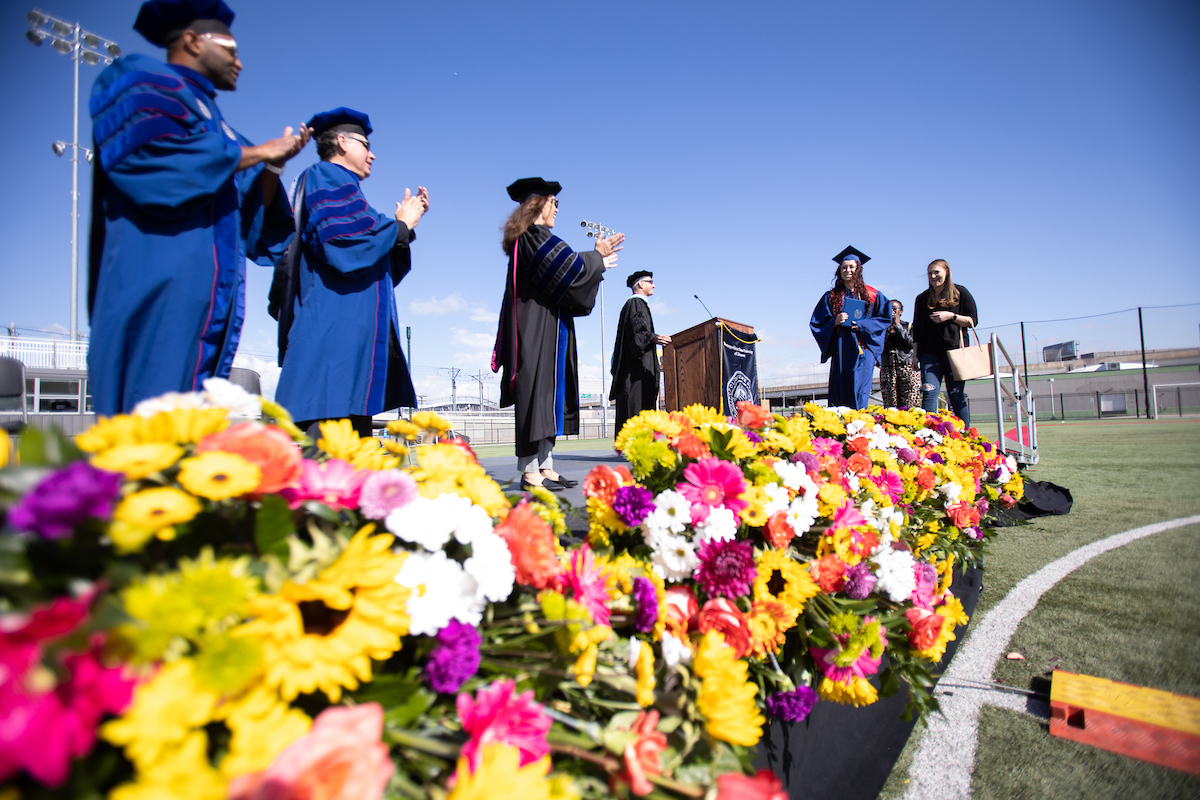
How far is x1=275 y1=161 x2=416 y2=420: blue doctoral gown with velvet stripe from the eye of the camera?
2311 millimetres

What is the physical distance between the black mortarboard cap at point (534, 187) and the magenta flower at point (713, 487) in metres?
2.71

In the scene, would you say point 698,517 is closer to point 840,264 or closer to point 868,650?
point 868,650

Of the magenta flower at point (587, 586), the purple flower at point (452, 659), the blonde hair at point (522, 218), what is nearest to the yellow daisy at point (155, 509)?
the purple flower at point (452, 659)

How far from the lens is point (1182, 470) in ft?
20.2

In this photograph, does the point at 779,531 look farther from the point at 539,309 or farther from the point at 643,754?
the point at 539,309

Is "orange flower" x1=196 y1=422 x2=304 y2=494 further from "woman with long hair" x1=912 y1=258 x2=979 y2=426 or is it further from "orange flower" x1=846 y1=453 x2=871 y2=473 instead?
"woman with long hair" x1=912 y1=258 x2=979 y2=426

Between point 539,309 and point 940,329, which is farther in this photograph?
point 940,329

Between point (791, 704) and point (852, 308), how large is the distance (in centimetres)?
476

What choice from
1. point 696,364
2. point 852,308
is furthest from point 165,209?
point 852,308

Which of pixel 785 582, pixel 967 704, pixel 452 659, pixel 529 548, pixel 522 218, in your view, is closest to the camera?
pixel 452 659

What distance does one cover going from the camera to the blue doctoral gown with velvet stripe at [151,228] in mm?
1606

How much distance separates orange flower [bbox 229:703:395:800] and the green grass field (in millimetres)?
1718

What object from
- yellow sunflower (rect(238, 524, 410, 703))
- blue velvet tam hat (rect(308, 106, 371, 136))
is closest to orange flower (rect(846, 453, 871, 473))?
yellow sunflower (rect(238, 524, 410, 703))

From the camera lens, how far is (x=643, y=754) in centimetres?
70
